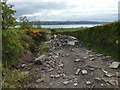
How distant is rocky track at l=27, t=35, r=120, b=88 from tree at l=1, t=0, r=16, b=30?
1862mm

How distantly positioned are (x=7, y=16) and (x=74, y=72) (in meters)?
3.50

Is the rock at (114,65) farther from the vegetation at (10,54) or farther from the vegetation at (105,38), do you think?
the vegetation at (10,54)

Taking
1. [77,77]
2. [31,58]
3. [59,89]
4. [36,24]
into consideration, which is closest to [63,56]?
[31,58]

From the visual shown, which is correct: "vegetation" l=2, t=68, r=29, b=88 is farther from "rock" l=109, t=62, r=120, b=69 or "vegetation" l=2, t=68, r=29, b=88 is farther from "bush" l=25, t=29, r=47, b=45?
"bush" l=25, t=29, r=47, b=45

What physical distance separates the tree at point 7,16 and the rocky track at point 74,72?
1862 mm

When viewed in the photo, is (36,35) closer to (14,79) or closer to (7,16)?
(7,16)

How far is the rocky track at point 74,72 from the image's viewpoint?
7.95m

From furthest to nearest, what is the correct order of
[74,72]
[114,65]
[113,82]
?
[114,65]
[74,72]
[113,82]

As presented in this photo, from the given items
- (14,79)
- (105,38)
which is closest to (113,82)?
(14,79)

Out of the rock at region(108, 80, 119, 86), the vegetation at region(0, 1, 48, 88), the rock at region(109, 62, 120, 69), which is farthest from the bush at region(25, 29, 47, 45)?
the rock at region(108, 80, 119, 86)

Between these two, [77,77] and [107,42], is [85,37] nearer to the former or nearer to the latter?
[107,42]

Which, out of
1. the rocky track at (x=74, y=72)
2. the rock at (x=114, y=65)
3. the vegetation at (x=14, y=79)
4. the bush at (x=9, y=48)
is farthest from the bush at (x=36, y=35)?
the rock at (x=114, y=65)

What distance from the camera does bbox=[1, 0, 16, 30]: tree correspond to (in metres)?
10.1

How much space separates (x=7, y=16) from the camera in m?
10.3
